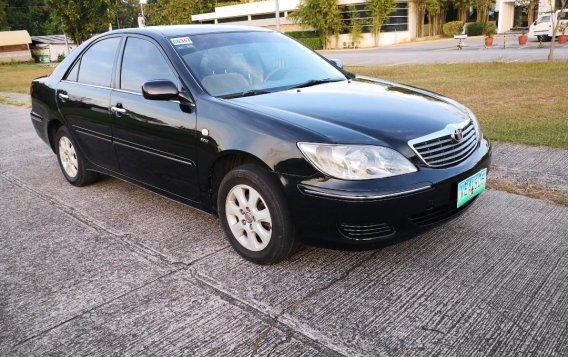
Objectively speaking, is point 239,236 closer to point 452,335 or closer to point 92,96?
point 452,335

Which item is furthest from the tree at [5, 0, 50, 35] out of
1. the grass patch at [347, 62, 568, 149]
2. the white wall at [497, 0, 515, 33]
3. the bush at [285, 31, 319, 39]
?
the grass patch at [347, 62, 568, 149]

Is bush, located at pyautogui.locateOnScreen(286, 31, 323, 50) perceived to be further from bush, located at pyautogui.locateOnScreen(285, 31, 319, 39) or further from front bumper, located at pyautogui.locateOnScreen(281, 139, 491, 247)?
front bumper, located at pyautogui.locateOnScreen(281, 139, 491, 247)

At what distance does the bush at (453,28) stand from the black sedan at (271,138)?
42.1m

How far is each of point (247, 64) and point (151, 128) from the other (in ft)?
2.89

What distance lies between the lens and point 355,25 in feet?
135

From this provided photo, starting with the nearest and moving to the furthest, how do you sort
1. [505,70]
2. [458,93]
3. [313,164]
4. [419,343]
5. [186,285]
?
[419,343] → [313,164] → [186,285] → [458,93] → [505,70]

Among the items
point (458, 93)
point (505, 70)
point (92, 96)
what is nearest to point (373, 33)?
point (505, 70)

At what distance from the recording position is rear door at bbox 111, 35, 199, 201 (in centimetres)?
355

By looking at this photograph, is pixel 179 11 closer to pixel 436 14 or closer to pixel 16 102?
pixel 436 14

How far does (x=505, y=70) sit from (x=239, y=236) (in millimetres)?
12921

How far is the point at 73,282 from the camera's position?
318cm

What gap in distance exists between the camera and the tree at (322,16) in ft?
135

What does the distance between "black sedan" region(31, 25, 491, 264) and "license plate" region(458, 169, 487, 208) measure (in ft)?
0.04

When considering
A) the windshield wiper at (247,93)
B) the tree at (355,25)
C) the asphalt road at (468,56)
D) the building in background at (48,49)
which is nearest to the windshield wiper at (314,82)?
the windshield wiper at (247,93)
